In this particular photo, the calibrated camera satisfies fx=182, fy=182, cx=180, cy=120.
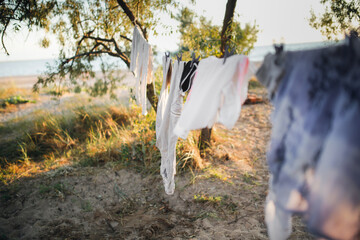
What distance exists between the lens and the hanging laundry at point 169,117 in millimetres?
2225

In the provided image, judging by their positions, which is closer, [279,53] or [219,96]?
[279,53]

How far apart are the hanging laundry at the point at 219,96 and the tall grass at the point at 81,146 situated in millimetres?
2044

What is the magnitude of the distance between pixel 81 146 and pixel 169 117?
3.36 m

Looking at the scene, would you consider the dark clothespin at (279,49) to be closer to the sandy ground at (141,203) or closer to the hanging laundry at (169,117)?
the hanging laundry at (169,117)

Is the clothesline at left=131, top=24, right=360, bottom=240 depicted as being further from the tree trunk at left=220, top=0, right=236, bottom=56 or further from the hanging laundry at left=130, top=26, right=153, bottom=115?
the tree trunk at left=220, top=0, right=236, bottom=56

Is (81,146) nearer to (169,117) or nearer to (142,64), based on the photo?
(142,64)

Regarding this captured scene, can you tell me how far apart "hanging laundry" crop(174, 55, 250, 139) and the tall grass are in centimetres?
204

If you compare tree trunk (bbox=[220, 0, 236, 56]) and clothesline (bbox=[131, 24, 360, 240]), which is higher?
tree trunk (bbox=[220, 0, 236, 56])

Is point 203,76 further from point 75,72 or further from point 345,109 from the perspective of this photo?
point 75,72

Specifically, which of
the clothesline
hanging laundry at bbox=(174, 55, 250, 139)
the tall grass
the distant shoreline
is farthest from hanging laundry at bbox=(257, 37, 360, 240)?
the distant shoreline

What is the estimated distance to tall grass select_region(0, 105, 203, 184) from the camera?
3686 millimetres

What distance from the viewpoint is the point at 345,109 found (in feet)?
2.76

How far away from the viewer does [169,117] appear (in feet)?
7.91

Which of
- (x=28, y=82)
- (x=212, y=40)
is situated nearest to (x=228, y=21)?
(x=212, y=40)
